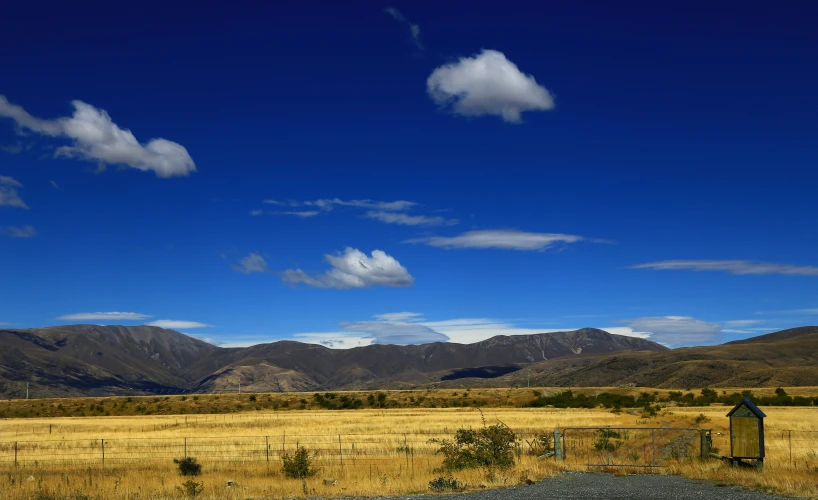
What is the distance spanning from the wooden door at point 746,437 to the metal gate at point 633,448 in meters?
3.18

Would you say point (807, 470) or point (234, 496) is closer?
point (234, 496)

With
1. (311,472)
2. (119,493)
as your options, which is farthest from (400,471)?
(119,493)

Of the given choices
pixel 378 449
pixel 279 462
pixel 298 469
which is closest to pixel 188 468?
pixel 298 469

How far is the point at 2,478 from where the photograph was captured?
102 feet

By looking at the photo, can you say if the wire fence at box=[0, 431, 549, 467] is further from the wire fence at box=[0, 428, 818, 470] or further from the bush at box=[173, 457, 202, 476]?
the bush at box=[173, 457, 202, 476]

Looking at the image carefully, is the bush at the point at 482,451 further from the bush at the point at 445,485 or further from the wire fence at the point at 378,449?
the bush at the point at 445,485

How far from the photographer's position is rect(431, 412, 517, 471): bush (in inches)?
1219

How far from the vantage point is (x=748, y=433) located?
28031mm

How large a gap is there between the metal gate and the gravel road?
412 cm

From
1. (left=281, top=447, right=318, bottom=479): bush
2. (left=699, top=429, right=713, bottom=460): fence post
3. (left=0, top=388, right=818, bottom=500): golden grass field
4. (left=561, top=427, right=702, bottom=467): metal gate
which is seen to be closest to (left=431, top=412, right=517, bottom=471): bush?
(left=0, top=388, right=818, bottom=500): golden grass field

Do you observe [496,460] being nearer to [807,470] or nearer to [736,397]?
[807,470]

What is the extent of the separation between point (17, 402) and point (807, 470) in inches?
5039

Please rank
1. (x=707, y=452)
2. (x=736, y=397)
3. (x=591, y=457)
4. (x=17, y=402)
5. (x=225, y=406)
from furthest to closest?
1. (x=17, y=402)
2. (x=225, y=406)
3. (x=736, y=397)
4. (x=591, y=457)
5. (x=707, y=452)

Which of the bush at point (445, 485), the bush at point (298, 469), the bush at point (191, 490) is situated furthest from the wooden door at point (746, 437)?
the bush at point (191, 490)
